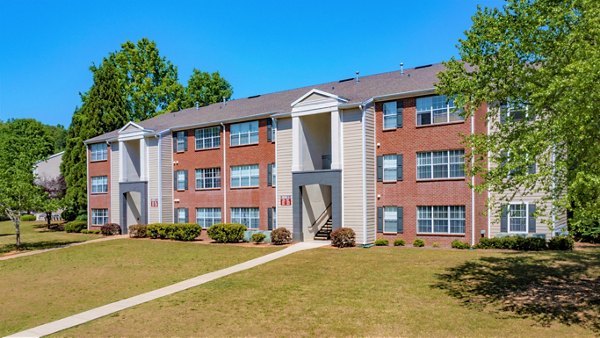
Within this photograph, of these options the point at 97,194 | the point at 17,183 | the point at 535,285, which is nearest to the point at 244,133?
the point at 17,183

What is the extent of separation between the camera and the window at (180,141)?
123ft

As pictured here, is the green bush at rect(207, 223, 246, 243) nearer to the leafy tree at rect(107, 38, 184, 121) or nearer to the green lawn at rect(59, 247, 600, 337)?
the green lawn at rect(59, 247, 600, 337)

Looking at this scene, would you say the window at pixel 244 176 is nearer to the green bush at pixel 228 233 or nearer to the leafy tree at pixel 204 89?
the green bush at pixel 228 233

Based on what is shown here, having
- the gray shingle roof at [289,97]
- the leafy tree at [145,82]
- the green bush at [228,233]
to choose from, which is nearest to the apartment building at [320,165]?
the gray shingle roof at [289,97]

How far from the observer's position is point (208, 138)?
36.0 m

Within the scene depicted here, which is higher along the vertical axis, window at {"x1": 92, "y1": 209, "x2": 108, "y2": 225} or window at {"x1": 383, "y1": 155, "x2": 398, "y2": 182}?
window at {"x1": 383, "y1": 155, "x2": 398, "y2": 182}

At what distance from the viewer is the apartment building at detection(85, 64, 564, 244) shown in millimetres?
25703

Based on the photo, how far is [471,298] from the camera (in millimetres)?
14750

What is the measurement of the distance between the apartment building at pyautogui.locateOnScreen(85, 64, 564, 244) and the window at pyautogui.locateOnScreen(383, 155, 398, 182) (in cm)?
6

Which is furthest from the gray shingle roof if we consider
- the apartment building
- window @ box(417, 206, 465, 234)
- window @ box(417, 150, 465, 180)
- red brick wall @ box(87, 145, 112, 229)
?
window @ box(417, 206, 465, 234)

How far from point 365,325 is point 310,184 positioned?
17079 mm

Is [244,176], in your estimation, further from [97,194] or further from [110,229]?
[97,194]

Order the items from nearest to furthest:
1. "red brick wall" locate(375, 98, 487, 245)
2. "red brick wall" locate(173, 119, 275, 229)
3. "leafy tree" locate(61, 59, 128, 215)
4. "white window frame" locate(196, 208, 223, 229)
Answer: "red brick wall" locate(375, 98, 487, 245) < "red brick wall" locate(173, 119, 275, 229) < "white window frame" locate(196, 208, 223, 229) < "leafy tree" locate(61, 59, 128, 215)

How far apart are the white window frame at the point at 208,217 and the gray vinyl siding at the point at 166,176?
3.15 metres
